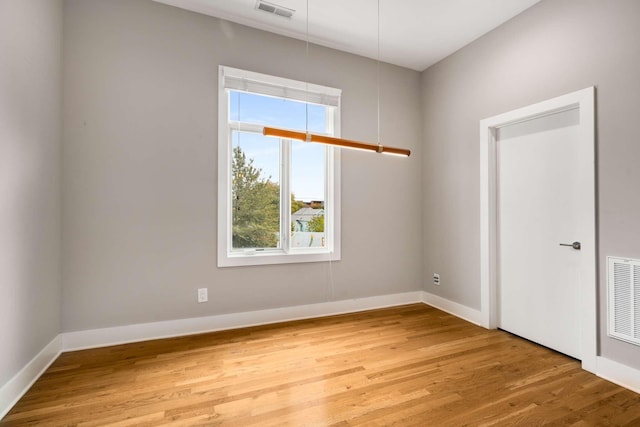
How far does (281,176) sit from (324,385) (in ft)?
7.33

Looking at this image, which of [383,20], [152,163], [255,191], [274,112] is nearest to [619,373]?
[255,191]

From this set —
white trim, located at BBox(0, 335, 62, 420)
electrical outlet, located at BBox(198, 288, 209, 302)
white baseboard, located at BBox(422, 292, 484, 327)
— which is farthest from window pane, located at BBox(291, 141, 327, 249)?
white trim, located at BBox(0, 335, 62, 420)

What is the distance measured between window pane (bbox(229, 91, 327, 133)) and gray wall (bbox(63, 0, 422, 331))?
0.27 meters

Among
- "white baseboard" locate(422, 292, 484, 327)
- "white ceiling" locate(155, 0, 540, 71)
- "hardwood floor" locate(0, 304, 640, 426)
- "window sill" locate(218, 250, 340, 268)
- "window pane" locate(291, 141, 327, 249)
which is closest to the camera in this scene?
"hardwood floor" locate(0, 304, 640, 426)

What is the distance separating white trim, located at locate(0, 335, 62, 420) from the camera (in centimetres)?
190

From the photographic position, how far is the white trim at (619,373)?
2189 mm

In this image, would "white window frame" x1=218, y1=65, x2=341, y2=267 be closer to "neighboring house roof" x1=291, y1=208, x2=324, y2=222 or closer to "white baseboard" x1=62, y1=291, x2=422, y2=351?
"neighboring house roof" x1=291, y1=208, x2=324, y2=222

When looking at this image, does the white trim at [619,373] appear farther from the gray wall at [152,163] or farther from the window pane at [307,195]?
the window pane at [307,195]

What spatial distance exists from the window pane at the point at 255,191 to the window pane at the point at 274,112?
0.65 ft

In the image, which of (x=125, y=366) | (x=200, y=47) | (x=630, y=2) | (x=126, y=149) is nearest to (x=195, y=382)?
(x=125, y=366)

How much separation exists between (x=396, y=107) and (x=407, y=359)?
124 inches

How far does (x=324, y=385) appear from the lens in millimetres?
2211

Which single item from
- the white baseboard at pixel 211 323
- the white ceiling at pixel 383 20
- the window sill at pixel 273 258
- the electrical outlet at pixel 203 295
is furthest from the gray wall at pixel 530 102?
the electrical outlet at pixel 203 295

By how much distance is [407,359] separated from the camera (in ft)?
8.59
